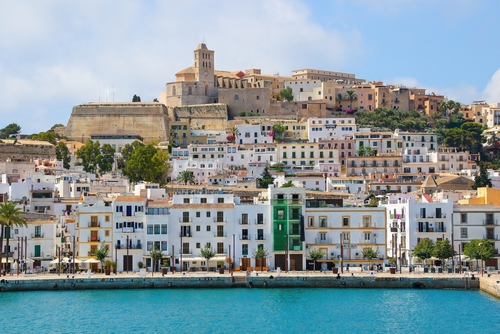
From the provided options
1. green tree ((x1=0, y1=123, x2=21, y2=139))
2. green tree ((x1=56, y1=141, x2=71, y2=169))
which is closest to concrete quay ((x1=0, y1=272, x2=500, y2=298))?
green tree ((x1=56, y1=141, x2=71, y2=169))

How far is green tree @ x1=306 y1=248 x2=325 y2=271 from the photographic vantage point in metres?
62.8

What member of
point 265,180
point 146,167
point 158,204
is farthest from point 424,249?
point 146,167

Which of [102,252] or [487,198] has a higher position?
[487,198]

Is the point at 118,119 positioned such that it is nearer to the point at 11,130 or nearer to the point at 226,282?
the point at 11,130

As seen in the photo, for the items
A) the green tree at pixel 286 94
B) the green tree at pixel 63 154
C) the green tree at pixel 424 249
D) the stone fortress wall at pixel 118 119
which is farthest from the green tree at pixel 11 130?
the green tree at pixel 424 249

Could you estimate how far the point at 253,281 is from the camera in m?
58.7

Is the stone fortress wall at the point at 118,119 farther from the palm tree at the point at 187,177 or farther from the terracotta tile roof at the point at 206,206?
the terracotta tile roof at the point at 206,206

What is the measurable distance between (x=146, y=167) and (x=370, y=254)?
42.1 m

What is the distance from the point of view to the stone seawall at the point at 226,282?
189ft

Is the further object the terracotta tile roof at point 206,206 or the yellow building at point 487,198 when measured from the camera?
the yellow building at point 487,198

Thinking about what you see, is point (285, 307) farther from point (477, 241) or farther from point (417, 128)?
point (417, 128)

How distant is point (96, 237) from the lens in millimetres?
63969

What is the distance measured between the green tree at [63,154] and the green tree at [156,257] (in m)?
48.8

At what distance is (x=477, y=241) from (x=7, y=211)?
2870 cm
